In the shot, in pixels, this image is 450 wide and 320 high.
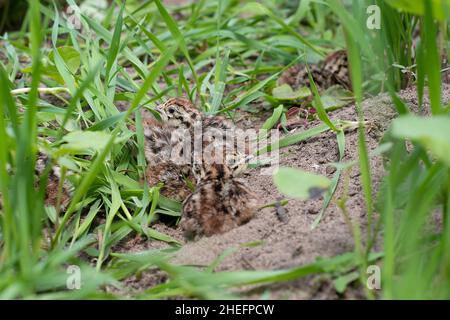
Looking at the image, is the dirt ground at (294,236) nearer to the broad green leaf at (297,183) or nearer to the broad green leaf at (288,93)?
the broad green leaf at (297,183)

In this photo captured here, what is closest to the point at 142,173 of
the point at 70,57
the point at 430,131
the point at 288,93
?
the point at 70,57

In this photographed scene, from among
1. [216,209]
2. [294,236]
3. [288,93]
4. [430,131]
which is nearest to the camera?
[430,131]

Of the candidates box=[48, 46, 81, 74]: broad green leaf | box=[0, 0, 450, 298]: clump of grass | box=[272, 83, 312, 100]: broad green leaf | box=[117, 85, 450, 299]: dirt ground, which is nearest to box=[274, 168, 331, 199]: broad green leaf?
box=[0, 0, 450, 298]: clump of grass

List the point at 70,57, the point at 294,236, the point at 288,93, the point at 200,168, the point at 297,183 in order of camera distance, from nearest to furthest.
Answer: the point at 297,183
the point at 294,236
the point at 200,168
the point at 70,57
the point at 288,93

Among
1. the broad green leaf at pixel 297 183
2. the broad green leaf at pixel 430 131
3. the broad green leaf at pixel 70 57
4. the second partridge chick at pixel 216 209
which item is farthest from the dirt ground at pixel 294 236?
the broad green leaf at pixel 70 57

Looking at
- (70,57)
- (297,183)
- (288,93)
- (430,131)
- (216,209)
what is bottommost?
(216,209)

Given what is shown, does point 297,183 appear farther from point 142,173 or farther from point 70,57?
point 70,57
